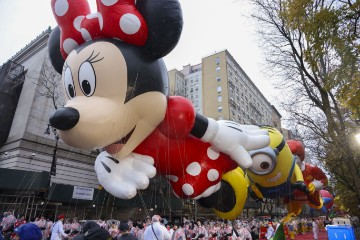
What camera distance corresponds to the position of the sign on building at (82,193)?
15703 mm

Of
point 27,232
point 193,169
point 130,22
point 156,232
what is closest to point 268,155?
point 193,169

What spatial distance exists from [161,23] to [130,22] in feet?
1.42

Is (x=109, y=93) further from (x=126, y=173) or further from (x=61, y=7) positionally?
(x=61, y=7)

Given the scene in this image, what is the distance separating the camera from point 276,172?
693 centimetres

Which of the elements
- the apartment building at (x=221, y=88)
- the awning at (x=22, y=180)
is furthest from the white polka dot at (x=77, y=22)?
the apartment building at (x=221, y=88)

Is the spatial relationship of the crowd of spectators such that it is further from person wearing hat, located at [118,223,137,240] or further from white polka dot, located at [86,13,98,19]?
white polka dot, located at [86,13,98,19]

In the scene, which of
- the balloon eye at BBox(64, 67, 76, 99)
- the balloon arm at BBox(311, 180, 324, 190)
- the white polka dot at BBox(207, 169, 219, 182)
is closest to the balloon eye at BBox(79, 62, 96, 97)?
the balloon eye at BBox(64, 67, 76, 99)

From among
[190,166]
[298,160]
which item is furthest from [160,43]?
[298,160]

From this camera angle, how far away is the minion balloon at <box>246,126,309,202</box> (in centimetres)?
642

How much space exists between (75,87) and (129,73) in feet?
2.72

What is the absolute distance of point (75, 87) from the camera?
3.96 meters

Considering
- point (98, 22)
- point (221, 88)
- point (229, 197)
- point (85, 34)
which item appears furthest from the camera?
point (221, 88)

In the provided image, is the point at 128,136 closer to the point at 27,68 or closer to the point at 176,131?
the point at 176,131

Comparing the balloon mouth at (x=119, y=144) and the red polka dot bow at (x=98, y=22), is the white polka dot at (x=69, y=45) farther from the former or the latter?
the balloon mouth at (x=119, y=144)
